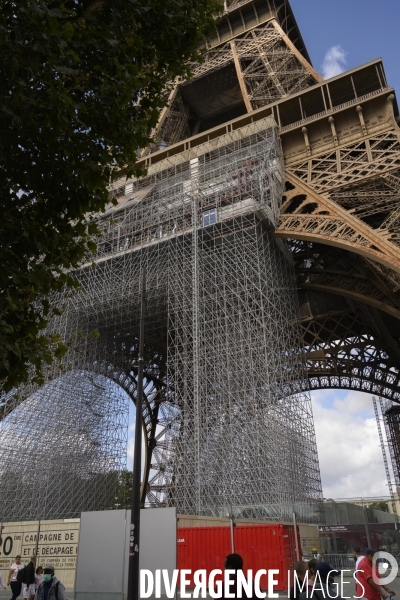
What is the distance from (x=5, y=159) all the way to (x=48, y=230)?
36.8 inches

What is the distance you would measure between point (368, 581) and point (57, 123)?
6582 millimetres

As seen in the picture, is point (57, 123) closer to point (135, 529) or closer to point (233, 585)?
point (233, 585)

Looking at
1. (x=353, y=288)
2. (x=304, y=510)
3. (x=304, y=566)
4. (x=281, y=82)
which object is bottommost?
(x=304, y=566)

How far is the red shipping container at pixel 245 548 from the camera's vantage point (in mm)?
11734

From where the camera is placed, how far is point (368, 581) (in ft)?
21.2

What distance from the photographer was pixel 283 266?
2250 centimetres

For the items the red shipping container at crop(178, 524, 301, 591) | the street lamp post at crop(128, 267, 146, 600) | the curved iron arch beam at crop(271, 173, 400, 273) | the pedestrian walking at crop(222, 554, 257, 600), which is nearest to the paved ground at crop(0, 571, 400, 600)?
the red shipping container at crop(178, 524, 301, 591)

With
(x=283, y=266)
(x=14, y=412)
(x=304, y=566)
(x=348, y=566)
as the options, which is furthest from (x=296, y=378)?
(x=304, y=566)

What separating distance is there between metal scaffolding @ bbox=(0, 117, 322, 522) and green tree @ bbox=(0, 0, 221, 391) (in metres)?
6.53

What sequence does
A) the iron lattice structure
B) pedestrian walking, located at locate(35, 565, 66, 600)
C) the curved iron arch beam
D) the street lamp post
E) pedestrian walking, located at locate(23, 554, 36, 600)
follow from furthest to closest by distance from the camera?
the iron lattice structure → the curved iron arch beam → pedestrian walking, located at locate(23, 554, 36, 600) → the street lamp post → pedestrian walking, located at locate(35, 565, 66, 600)

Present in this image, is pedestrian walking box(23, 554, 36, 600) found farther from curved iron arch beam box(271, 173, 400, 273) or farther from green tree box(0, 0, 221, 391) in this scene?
curved iron arch beam box(271, 173, 400, 273)

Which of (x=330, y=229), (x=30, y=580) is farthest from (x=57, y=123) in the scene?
(x=330, y=229)

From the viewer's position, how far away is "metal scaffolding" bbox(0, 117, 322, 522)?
16.5 meters

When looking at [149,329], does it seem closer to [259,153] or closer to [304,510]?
[259,153]
